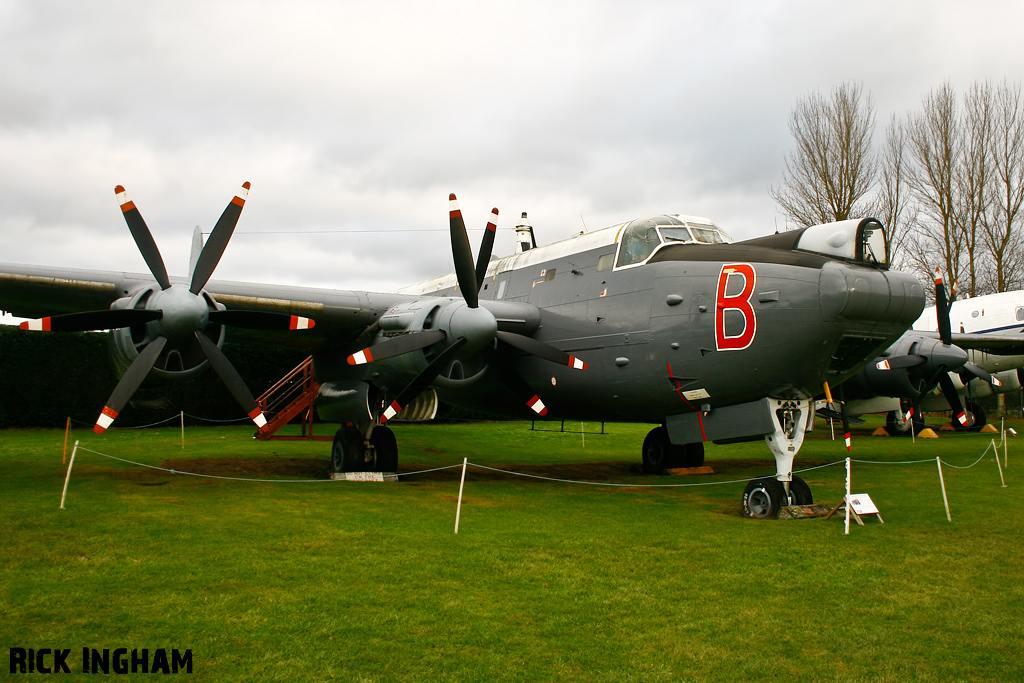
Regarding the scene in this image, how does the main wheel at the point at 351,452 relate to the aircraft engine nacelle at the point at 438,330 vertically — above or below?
below

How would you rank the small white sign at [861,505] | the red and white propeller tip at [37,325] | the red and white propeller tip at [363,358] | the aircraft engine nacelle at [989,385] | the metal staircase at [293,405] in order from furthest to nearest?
the aircraft engine nacelle at [989,385] < the metal staircase at [293,405] < the red and white propeller tip at [363,358] < the red and white propeller tip at [37,325] < the small white sign at [861,505]

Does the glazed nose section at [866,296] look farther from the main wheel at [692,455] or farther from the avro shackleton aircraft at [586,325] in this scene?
the main wheel at [692,455]

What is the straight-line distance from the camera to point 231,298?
41.9 feet

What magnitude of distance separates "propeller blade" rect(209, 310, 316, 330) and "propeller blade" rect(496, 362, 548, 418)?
368 centimetres

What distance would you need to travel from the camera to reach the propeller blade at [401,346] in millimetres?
11844

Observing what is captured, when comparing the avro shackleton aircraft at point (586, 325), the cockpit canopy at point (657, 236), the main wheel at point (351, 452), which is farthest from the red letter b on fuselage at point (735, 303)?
the main wheel at point (351, 452)

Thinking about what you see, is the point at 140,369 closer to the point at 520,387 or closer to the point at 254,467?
the point at 254,467

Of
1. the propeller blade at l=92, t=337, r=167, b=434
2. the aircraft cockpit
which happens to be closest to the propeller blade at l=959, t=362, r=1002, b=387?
the aircraft cockpit

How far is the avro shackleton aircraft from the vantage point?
1029 cm

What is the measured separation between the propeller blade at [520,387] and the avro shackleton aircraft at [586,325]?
0.04 m

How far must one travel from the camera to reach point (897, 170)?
3675 centimetres

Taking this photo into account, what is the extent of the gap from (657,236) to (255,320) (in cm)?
682

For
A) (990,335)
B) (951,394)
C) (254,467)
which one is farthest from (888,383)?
(254,467)

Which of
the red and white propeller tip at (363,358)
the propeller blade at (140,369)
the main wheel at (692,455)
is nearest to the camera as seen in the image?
the propeller blade at (140,369)
